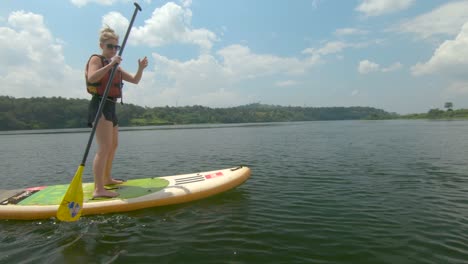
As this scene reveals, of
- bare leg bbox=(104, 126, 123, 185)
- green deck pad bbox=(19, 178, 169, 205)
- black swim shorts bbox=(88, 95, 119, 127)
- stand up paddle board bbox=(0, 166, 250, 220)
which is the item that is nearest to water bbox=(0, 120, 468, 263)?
stand up paddle board bbox=(0, 166, 250, 220)

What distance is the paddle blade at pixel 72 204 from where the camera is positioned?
5.47m

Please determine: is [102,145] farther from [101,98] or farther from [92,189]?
[92,189]

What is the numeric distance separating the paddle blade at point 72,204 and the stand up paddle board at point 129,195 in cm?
54

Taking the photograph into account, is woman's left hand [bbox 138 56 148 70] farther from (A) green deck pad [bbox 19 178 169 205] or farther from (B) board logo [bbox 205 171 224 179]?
(B) board logo [bbox 205 171 224 179]

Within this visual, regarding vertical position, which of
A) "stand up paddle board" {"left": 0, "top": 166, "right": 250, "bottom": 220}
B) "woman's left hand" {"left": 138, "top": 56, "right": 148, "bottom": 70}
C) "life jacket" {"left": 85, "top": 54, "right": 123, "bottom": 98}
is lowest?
"stand up paddle board" {"left": 0, "top": 166, "right": 250, "bottom": 220}

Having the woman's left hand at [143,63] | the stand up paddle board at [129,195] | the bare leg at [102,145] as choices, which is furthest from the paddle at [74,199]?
the woman's left hand at [143,63]

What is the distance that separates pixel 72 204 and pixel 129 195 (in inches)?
54.2

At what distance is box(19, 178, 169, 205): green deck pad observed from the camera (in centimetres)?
647

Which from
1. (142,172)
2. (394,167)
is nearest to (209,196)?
(142,172)

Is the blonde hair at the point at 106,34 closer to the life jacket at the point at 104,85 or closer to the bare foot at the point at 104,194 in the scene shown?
the life jacket at the point at 104,85

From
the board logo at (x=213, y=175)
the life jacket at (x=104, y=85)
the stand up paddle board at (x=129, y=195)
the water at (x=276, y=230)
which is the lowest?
the water at (x=276, y=230)

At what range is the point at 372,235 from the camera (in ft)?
17.6

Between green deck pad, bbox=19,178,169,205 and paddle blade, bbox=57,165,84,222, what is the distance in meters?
0.69

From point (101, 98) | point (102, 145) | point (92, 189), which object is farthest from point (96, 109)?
point (92, 189)
